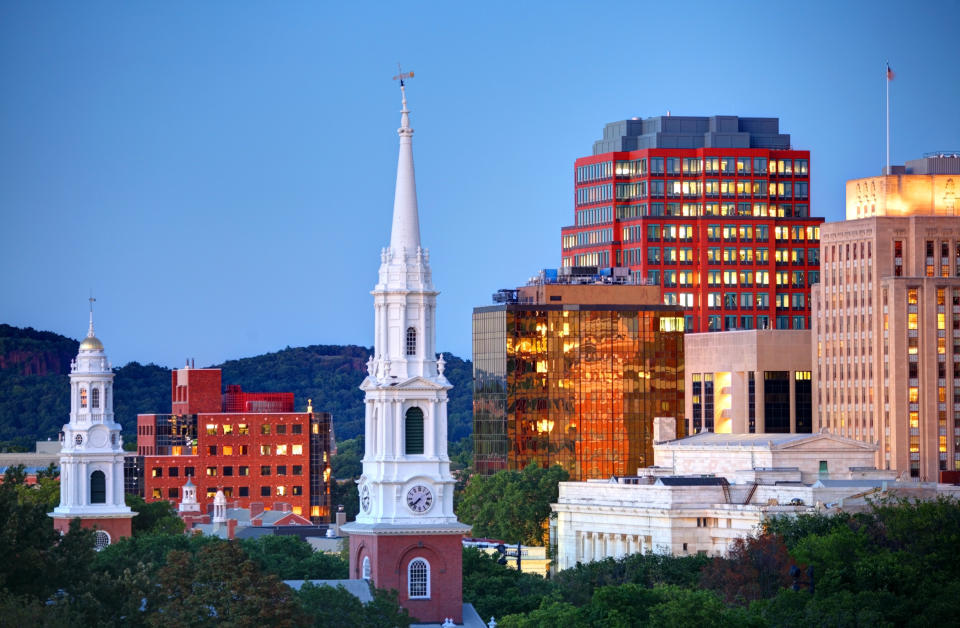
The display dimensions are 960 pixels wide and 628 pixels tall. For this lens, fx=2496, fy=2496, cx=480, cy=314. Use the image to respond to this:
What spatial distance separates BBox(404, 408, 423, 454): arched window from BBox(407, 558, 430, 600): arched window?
7.47 metres

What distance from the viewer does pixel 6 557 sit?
135 m

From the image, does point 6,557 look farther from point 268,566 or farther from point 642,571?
point 642,571

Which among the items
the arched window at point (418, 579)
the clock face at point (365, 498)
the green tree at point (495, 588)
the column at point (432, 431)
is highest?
the column at point (432, 431)

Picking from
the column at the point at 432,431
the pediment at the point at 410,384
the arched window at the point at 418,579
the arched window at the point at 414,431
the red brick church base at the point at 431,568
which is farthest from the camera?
the arched window at the point at 414,431

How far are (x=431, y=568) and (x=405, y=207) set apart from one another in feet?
83.0

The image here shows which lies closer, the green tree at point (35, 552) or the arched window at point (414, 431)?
the green tree at point (35, 552)

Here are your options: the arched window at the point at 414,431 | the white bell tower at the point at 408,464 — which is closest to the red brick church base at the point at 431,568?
the white bell tower at the point at 408,464

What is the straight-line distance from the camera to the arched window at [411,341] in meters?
163

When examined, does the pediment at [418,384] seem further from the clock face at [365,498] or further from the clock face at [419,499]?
the clock face at [365,498]

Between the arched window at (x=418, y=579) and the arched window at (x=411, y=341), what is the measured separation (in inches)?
537

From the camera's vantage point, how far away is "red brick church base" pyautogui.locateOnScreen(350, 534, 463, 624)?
158750 mm

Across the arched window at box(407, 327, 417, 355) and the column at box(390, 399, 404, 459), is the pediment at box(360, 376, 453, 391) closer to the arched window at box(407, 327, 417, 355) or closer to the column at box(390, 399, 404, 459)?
the column at box(390, 399, 404, 459)

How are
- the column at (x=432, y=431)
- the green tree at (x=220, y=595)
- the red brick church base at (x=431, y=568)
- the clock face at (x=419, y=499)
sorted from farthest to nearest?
the column at (x=432, y=431), the clock face at (x=419, y=499), the red brick church base at (x=431, y=568), the green tree at (x=220, y=595)

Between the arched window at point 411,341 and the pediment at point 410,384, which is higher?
the arched window at point 411,341
